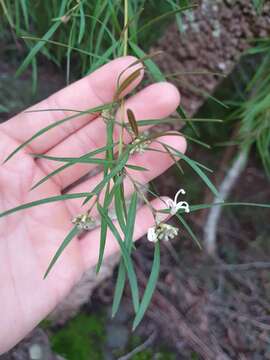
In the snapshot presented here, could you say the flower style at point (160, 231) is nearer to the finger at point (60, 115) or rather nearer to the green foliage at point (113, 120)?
the green foliage at point (113, 120)

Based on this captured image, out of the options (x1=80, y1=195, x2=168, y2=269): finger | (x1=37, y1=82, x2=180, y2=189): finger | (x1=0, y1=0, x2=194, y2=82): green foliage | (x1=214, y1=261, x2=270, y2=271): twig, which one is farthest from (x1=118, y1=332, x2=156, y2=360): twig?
(x1=0, y1=0, x2=194, y2=82): green foliage

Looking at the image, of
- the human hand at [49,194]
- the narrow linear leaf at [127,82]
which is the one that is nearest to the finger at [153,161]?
the human hand at [49,194]

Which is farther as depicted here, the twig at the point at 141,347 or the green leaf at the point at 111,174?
the twig at the point at 141,347

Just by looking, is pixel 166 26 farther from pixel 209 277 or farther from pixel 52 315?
pixel 52 315

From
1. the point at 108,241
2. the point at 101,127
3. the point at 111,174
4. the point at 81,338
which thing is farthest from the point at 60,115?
the point at 81,338

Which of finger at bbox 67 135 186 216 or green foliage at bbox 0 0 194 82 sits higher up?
green foliage at bbox 0 0 194 82

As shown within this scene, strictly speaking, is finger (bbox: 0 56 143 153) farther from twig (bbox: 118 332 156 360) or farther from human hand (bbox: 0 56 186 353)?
twig (bbox: 118 332 156 360)
